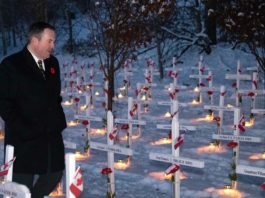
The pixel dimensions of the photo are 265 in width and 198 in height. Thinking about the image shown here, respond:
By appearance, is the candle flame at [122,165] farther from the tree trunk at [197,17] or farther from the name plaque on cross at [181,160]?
the tree trunk at [197,17]

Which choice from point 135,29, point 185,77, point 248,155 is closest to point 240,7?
point 135,29

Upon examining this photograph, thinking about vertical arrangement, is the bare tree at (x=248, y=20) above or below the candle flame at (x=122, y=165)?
above

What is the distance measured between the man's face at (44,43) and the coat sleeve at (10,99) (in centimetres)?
24

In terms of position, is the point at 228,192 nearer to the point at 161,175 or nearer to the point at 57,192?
the point at 161,175

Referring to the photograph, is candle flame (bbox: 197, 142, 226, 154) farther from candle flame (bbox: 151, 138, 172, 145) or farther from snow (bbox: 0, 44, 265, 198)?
candle flame (bbox: 151, 138, 172, 145)

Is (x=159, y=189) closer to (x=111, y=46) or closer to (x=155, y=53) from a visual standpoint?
(x=111, y=46)

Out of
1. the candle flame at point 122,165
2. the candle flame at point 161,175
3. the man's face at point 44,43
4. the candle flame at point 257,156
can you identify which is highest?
the man's face at point 44,43

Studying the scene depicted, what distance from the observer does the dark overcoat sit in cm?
360

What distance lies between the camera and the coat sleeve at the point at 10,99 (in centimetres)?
358

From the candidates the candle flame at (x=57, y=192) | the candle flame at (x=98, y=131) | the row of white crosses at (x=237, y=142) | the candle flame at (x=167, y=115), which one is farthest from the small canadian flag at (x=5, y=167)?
the candle flame at (x=167, y=115)

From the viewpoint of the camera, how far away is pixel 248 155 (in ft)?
25.2

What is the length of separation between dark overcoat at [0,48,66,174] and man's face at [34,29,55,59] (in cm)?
8

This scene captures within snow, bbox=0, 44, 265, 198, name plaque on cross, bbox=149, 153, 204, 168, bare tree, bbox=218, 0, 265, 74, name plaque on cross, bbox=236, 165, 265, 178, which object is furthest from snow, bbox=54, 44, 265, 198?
bare tree, bbox=218, 0, 265, 74

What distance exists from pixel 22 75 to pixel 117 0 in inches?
215
